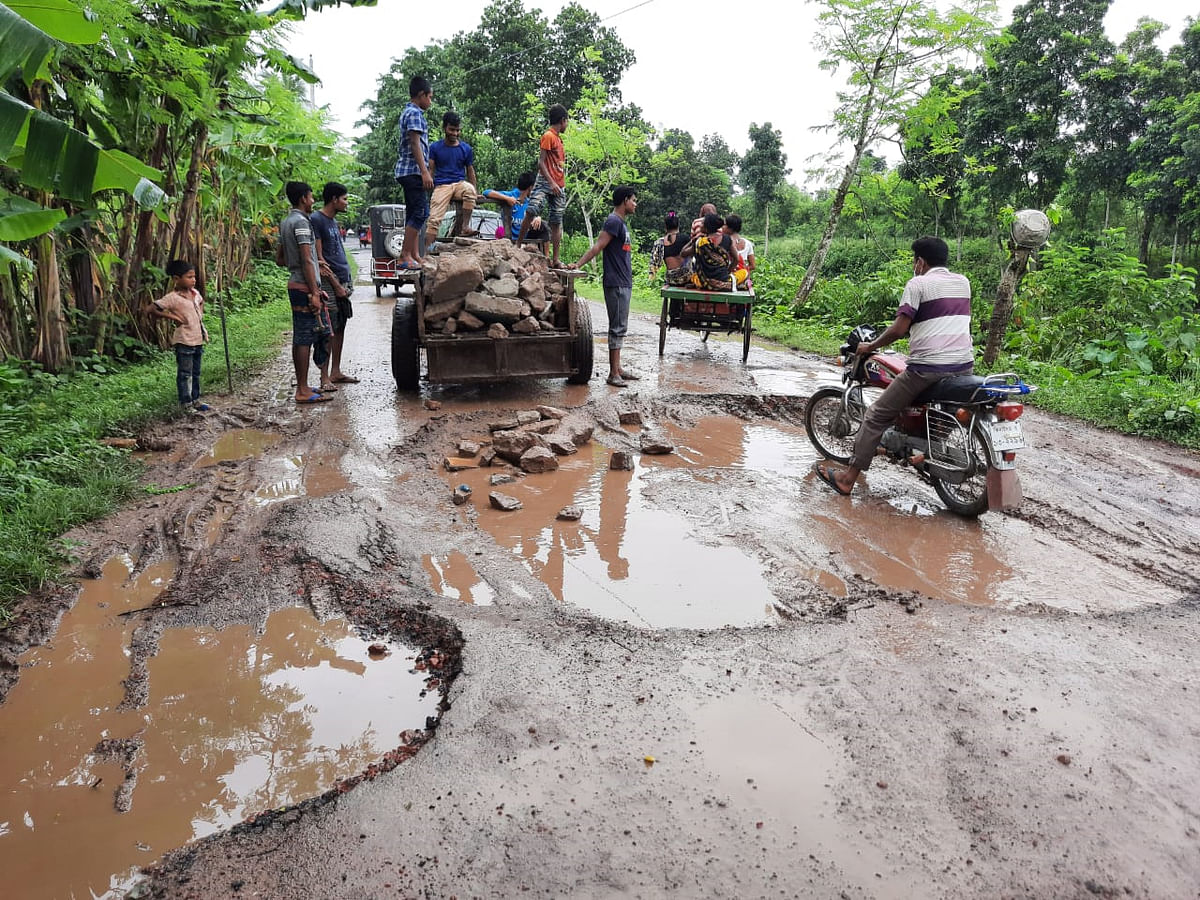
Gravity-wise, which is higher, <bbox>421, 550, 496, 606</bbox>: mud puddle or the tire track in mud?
the tire track in mud

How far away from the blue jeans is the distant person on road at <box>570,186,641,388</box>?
3.88m

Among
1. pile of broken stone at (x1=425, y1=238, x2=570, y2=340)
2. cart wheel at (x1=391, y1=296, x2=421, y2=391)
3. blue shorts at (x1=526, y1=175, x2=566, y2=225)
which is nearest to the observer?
pile of broken stone at (x1=425, y1=238, x2=570, y2=340)

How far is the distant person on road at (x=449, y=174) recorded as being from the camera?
26.2 ft

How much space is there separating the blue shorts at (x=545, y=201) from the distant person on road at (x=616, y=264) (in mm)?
891

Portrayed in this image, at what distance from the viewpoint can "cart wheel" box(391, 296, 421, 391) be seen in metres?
7.53

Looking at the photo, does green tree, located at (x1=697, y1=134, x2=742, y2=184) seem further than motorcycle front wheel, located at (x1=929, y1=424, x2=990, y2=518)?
Yes

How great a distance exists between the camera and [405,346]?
7562mm

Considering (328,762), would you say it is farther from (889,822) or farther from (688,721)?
(889,822)

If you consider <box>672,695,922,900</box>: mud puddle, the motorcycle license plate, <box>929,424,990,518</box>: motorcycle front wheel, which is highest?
the motorcycle license plate

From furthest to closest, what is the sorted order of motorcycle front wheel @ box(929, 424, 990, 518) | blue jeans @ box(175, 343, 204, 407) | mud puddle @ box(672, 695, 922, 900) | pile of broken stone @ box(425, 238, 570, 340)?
pile of broken stone @ box(425, 238, 570, 340)
blue jeans @ box(175, 343, 204, 407)
motorcycle front wheel @ box(929, 424, 990, 518)
mud puddle @ box(672, 695, 922, 900)

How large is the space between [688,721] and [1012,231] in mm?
7157

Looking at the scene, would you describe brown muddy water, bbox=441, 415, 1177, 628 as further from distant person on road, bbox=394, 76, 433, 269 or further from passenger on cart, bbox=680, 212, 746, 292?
passenger on cart, bbox=680, 212, 746, 292

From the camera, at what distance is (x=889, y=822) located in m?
2.32

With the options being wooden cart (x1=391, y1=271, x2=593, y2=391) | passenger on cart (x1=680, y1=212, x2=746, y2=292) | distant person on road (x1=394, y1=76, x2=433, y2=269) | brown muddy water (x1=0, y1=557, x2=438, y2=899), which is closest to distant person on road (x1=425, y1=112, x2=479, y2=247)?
distant person on road (x1=394, y1=76, x2=433, y2=269)
